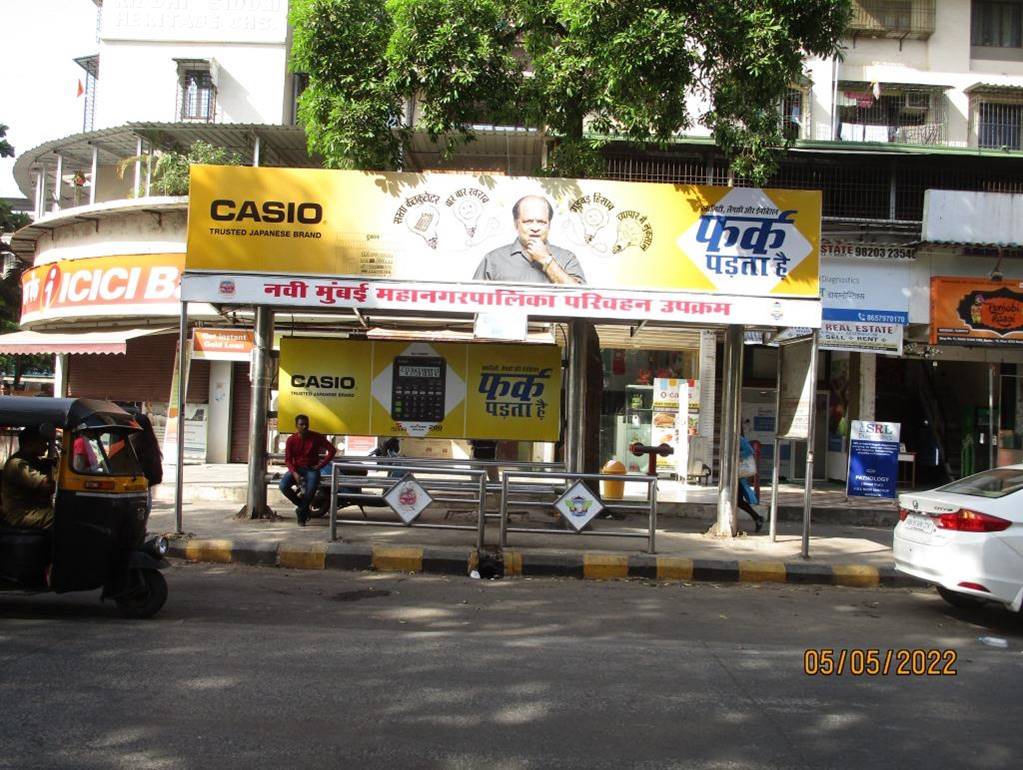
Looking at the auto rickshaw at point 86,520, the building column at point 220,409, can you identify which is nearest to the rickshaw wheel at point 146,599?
the auto rickshaw at point 86,520

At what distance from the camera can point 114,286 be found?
18469mm

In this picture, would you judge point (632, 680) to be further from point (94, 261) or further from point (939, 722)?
point (94, 261)

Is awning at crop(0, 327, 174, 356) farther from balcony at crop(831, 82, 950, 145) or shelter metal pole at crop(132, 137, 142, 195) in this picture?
balcony at crop(831, 82, 950, 145)

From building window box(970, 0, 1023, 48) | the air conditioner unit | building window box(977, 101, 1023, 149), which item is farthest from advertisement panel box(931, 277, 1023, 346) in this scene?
building window box(970, 0, 1023, 48)

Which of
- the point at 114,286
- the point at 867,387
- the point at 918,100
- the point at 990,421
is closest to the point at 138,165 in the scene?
the point at 114,286

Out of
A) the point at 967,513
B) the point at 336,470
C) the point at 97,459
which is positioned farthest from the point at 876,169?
the point at 97,459

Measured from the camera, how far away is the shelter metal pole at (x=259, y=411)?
1088cm

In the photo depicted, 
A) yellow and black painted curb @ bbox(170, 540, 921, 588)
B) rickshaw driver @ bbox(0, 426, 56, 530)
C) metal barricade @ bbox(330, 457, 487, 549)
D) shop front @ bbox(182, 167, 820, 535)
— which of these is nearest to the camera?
rickshaw driver @ bbox(0, 426, 56, 530)

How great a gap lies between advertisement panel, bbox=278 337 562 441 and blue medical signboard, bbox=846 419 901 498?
22.6 ft

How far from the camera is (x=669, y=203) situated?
10.2m

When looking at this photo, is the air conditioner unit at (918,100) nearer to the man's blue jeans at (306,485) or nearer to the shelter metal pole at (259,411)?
the shelter metal pole at (259,411)

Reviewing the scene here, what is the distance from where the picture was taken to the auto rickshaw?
6094 millimetres

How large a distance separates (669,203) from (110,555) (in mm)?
7310

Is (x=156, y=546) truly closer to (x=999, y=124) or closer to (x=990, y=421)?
(x=990, y=421)
